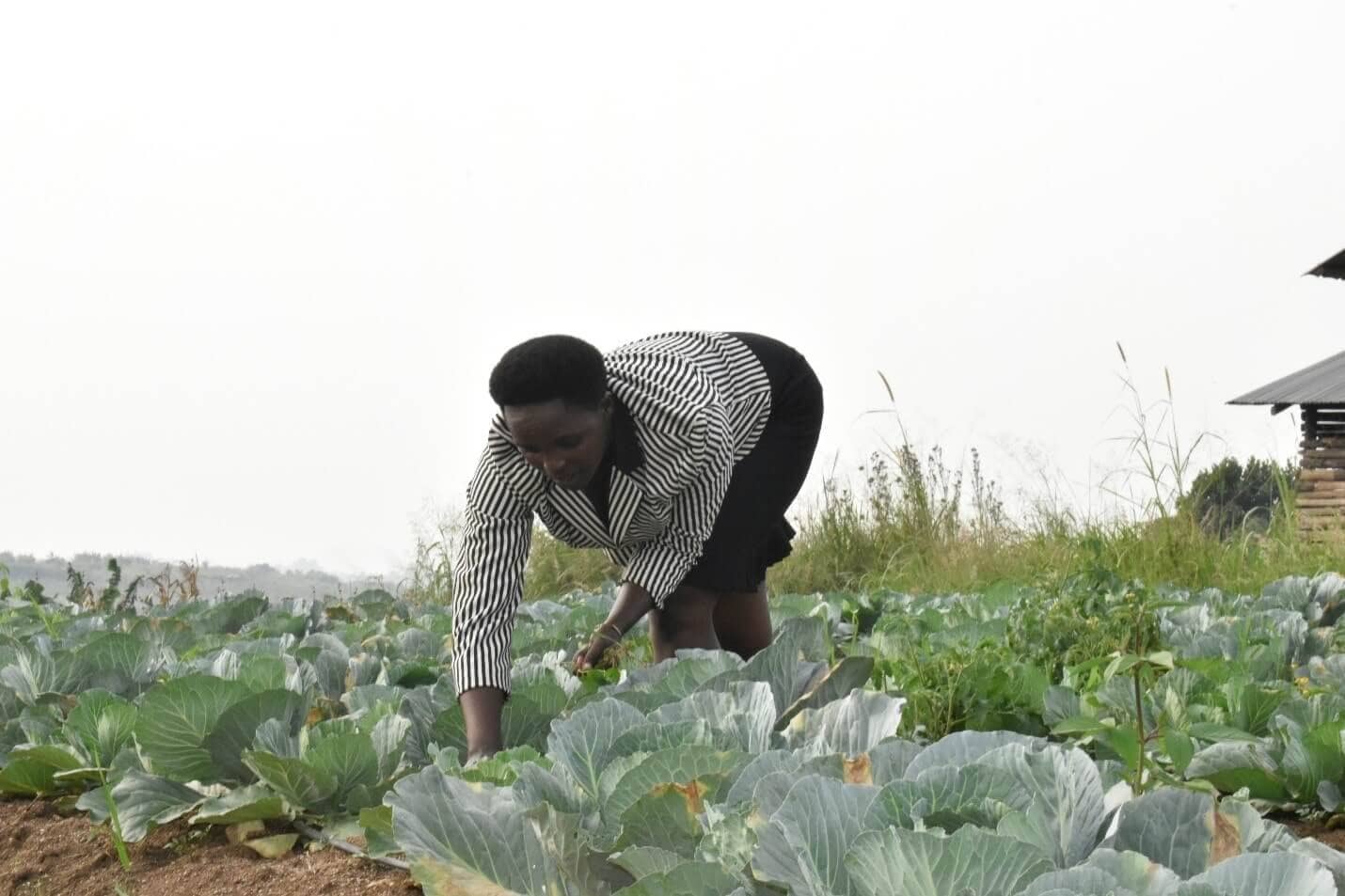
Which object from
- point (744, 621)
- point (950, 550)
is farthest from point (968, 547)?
point (744, 621)

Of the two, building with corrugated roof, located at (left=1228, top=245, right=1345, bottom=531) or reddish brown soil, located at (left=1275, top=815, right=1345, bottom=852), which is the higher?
reddish brown soil, located at (left=1275, top=815, right=1345, bottom=852)

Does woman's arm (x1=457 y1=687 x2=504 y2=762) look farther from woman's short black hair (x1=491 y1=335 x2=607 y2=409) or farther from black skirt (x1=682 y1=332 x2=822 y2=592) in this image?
black skirt (x1=682 y1=332 x2=822 y2=592)

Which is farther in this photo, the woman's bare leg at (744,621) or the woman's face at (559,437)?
the woman's bare leg at (744,621)

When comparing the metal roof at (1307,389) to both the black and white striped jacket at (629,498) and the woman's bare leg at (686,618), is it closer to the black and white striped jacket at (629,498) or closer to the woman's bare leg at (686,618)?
the woman's bare leg at (686,618)

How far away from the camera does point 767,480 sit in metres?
3.71

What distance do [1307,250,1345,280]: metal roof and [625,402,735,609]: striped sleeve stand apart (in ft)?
61.8

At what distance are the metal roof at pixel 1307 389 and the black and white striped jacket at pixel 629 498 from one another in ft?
57.0

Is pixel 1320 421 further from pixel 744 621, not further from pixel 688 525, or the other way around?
pixel 688 525

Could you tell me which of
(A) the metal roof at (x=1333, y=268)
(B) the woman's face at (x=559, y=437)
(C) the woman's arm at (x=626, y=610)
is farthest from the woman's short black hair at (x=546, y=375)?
(A) the metal roof at (x=1333, y=268)

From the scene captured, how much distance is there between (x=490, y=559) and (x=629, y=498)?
1.19ft

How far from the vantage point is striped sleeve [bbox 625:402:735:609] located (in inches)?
128

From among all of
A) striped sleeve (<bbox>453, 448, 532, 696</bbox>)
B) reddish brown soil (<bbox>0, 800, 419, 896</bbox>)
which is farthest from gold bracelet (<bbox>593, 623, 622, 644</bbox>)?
reddish brown soil (<bbox>0, 800, 419, 896</bbox>)

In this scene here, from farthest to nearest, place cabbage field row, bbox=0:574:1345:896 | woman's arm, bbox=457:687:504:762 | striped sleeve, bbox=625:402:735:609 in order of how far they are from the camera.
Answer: striped sleeve, bbox=625:402:735:609 < woman's arm, bbox=457:687:504:762 < cabbage field row, bbox=0:574:1345:896

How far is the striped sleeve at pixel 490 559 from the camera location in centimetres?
284
